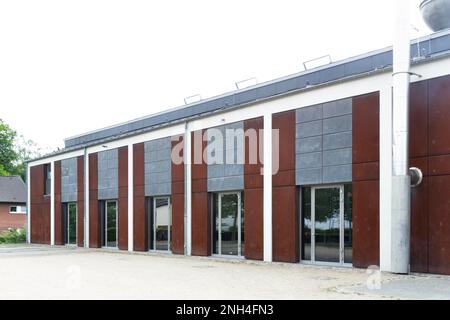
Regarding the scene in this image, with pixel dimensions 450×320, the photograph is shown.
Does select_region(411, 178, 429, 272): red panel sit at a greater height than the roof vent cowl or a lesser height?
lesser

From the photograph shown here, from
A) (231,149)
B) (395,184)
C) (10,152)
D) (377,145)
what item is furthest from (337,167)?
(10,152)

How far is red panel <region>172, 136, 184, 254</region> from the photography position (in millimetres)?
19719

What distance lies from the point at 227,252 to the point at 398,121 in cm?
790

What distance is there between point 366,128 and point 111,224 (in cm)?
1385

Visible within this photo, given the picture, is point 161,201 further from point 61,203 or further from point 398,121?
point 398,121

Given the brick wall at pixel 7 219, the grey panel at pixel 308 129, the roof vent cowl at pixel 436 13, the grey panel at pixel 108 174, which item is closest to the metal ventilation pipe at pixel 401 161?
the grey panel at pixel 308 129

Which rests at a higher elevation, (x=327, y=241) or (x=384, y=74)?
(x=384, y=74)

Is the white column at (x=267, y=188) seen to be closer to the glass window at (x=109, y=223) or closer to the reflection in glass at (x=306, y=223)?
the reflection in glass at (x=306, y=223)

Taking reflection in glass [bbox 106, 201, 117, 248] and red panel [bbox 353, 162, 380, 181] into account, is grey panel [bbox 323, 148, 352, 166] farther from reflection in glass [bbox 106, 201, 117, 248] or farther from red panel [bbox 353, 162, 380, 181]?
reflection in glass [bbox 106, 201, 117, 248]

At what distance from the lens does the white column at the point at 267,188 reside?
1619 cm

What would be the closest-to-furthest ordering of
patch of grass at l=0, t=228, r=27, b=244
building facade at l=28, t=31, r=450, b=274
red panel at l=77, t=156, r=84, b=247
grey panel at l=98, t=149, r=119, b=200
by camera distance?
building facade at l=28, t=31, r=450, b=274 → grey panel at l=98, t=149, r=119, b=200 → red panel at l=77, t=156, r=84, b=247 → patch of grass at l=0, t=228, r=27, b=244

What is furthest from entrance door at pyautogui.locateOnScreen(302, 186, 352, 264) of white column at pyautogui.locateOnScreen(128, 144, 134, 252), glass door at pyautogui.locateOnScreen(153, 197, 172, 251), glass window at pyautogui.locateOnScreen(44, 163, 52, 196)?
glass window at pyautogui.locateOnScreen(44, 163, 52, 196)

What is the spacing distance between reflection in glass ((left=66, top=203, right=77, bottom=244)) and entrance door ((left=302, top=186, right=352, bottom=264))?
1462cm

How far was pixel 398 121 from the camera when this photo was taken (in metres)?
12.2
